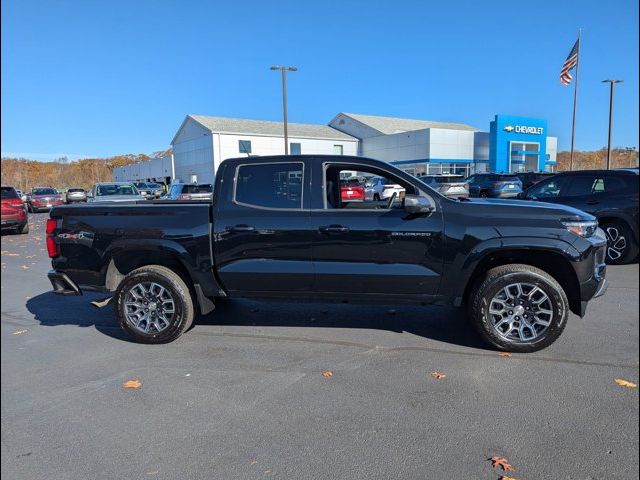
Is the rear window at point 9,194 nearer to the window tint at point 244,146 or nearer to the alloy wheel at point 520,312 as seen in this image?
the alloy wheel at point 520,312

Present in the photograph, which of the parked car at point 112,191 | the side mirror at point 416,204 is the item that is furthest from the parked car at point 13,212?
the side mirror at point 416,204

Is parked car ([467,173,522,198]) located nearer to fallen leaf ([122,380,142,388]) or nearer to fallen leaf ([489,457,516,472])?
fallen leaf ([489,457,516,472])

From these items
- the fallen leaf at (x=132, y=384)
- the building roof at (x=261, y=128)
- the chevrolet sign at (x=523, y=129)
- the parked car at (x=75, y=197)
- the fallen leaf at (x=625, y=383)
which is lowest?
the fallen leaf at (x=132, y=384)

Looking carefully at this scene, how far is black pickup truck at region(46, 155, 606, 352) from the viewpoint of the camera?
14.4ft

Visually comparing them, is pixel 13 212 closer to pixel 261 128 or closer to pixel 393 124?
pixel 261 128

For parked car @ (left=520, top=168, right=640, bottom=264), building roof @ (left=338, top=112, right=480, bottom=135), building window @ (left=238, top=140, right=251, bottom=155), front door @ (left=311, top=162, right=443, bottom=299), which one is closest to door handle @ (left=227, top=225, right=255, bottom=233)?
front door @ (left=311, top=162, right=443, bottom=299)

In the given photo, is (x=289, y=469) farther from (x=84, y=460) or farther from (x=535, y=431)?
(x=535, y=431)

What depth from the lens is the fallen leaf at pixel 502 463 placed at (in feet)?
8.99

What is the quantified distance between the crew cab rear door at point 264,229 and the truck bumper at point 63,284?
1.72 metres

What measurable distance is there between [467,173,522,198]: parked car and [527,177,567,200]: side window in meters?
11.9

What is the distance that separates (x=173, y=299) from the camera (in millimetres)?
4871

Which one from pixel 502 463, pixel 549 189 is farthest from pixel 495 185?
pixel 502 463

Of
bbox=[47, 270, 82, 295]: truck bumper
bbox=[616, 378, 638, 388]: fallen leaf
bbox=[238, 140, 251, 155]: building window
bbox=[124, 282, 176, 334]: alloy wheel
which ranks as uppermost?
bbox=[238, 140, 251, 155]: building window

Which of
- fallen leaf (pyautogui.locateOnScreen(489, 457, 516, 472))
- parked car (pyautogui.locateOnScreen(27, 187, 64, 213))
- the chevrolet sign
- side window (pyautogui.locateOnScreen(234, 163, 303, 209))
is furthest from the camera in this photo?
the chevrolet sign
